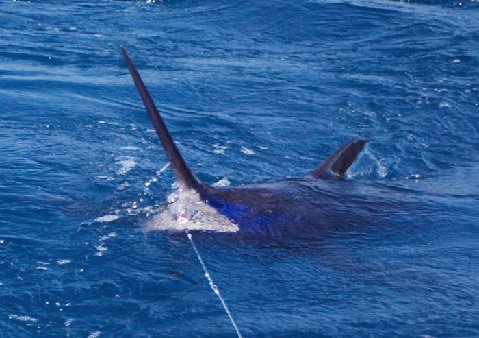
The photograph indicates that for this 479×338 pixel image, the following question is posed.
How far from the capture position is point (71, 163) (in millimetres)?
7805

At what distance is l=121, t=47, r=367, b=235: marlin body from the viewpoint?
6141mm

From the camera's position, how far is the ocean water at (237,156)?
5285 millimetres

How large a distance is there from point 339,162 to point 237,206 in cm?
136

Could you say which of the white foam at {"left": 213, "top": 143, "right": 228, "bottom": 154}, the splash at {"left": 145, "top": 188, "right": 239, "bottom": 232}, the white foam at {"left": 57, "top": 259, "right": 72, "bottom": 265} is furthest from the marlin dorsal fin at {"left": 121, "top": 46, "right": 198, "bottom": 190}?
the white foam at {"left": 213, "top": 143, "right": 228, "bottom": 154}

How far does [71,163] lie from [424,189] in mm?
2908

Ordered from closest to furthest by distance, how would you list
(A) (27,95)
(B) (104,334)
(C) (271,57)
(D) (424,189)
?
(B) (104,334)
(D) (424,189)
(A) (27,95)
(C) (271,57)

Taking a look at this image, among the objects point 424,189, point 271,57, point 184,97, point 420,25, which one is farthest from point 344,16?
point 424,189

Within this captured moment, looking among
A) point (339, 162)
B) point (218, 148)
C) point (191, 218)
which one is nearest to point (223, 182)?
point (339, 162)

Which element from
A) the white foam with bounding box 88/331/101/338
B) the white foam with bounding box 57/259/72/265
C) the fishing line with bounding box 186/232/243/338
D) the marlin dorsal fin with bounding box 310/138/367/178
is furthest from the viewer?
the marlin dorsal fin with bounding box 310/138/367/178

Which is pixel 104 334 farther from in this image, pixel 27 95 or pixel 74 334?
pixel 27 95

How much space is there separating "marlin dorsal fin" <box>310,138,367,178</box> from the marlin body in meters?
0.45

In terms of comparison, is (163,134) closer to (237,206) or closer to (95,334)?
(237,206)

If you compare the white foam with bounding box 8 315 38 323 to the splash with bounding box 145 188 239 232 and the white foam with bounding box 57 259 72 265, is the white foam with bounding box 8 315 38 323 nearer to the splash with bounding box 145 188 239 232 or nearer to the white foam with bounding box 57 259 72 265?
the white foam with bounding box 57 259 72 265

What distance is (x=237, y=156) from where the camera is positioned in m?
8.41
